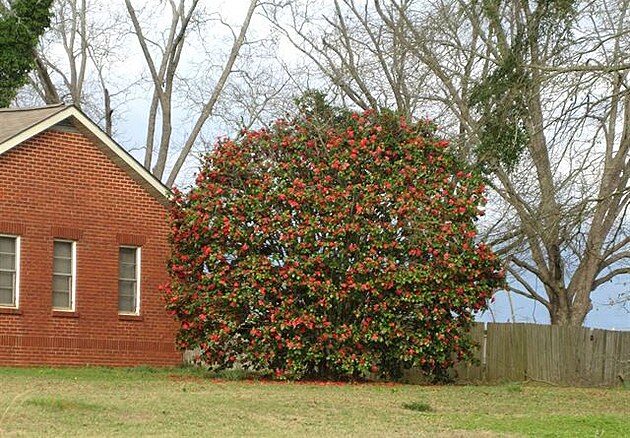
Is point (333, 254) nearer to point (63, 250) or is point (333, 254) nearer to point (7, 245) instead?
point (63, 250)

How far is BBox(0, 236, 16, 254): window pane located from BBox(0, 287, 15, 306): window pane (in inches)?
34.0

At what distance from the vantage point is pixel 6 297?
3012 centimetres

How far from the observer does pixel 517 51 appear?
22906 mm

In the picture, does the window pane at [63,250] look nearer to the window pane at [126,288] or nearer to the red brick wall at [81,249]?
the red brick wall at [81,249]

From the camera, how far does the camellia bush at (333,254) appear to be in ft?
89.6

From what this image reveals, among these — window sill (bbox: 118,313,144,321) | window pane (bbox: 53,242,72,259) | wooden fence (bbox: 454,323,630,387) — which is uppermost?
window pane (bbox: 53,242,72,259)

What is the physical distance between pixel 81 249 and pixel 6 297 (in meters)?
2.24

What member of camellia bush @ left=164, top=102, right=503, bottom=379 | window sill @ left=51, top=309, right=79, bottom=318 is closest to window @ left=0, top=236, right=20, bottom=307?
window sill @ left=51, top=309, right=79, bottom=318

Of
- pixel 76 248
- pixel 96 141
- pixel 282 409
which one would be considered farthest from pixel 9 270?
pixel 282 409

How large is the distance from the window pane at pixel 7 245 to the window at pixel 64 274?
113 centimetres

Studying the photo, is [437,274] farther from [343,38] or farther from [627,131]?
[343,38]

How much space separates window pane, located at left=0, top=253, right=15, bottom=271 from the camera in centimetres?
3006

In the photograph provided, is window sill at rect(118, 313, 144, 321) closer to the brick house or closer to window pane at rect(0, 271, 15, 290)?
the brick house

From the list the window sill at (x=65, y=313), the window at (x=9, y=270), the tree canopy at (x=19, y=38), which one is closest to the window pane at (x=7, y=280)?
the window at (x=9, y=270)
